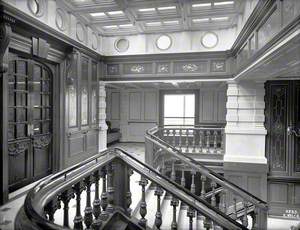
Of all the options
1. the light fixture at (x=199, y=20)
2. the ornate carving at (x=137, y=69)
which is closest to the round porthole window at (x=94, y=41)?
the ornate carving at (x=137, y=69)

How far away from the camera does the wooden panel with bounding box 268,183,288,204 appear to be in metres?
6.13

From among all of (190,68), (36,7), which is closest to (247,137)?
(190,68)

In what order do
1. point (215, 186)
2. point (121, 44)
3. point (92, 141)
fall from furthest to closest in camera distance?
point (121, 44) → point (92, 141) → point (215, 186)

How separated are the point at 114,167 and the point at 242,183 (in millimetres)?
4985

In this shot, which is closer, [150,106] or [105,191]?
[105,191]

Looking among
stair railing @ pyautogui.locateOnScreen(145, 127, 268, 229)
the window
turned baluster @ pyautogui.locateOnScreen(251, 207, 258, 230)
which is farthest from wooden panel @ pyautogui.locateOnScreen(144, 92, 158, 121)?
turned baluster @ pyautogui.locateOnScreen(251, 207, 258, 230)

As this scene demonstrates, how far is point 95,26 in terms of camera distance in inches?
248

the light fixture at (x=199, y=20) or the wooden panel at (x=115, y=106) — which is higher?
the light fixture at (x=199, y=20)

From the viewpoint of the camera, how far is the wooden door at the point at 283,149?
6.06 m

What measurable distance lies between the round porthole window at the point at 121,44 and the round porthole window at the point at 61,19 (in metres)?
2.02

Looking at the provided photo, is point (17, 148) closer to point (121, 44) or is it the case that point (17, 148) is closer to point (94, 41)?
point (94, 41)

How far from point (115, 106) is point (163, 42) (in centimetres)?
439

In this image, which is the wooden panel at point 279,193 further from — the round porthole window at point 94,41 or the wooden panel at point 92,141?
the round porthole window at point 94,41

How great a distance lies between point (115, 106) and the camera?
34.1 feet
